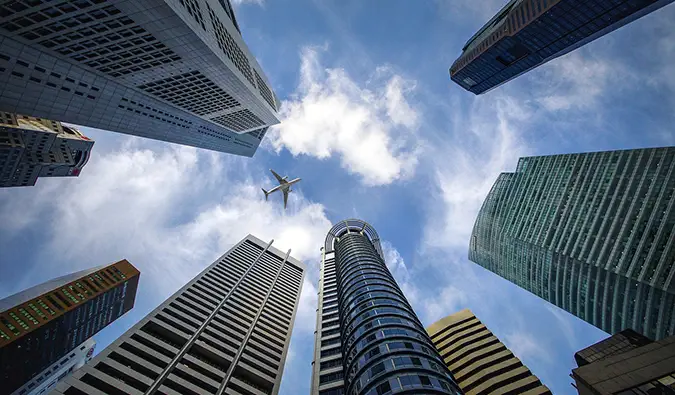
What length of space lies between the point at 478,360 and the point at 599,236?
47.1 metres

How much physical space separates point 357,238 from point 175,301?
185ft

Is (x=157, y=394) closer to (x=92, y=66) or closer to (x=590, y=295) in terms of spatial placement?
(x=92, y=66)

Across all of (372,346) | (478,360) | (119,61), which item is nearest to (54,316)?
(119,61)

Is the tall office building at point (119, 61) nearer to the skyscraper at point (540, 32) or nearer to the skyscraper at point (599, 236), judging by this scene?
the skyscraper at point (540, 32)

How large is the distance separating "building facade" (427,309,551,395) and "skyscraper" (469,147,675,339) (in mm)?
32700

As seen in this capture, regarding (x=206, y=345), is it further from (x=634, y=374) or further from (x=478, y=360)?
(x=634, y=374)

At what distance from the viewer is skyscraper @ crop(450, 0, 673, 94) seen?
277ft

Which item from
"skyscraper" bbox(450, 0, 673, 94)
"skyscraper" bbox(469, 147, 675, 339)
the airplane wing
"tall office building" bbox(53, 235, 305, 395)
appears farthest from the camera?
the airplane wing

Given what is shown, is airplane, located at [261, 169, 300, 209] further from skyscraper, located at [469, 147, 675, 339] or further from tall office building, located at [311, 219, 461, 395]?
skyscraper, located at [469, 147, 675, 339]

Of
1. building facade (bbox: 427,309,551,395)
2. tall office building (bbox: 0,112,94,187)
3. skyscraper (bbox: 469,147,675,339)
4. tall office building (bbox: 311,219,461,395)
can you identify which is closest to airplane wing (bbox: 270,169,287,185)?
tall office building (bbox: 311,219,461,395)

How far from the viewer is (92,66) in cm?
5181

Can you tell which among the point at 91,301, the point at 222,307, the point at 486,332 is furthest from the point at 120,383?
the point at 91,301

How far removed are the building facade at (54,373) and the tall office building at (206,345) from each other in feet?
226

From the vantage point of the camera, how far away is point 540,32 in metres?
96.9
